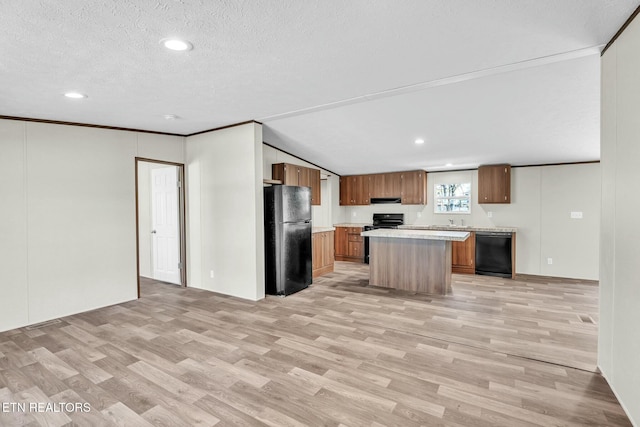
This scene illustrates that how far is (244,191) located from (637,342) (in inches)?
164

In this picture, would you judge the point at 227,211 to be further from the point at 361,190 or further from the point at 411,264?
the point at 361,190

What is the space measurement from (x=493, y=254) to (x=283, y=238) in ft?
13.6

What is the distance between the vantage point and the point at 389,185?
24.8 feet

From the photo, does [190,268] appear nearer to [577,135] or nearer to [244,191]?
[244,191]

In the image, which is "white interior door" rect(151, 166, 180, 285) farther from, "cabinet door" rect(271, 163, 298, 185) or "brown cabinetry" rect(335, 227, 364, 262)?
"brown cabinetry" rect(335, 227, 364, 262)

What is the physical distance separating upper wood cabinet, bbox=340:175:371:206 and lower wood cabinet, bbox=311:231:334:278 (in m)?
1.81

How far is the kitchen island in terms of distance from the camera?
4836 mm

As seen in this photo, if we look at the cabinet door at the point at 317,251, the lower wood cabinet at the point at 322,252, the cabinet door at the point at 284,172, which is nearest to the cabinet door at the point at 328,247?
the lower wood cabinet at the point at 322,252

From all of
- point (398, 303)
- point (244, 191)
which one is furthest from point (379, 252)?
point (244, 191)

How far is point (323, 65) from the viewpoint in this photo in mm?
2688

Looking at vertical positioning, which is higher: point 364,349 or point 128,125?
point 128,125

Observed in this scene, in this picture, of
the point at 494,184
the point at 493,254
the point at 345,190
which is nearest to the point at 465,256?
the point at 493,254

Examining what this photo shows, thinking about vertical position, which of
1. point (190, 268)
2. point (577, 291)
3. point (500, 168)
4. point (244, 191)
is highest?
point (500, 168)

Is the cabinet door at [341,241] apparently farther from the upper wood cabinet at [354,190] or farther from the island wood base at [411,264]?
the island wood base at [411,264]
